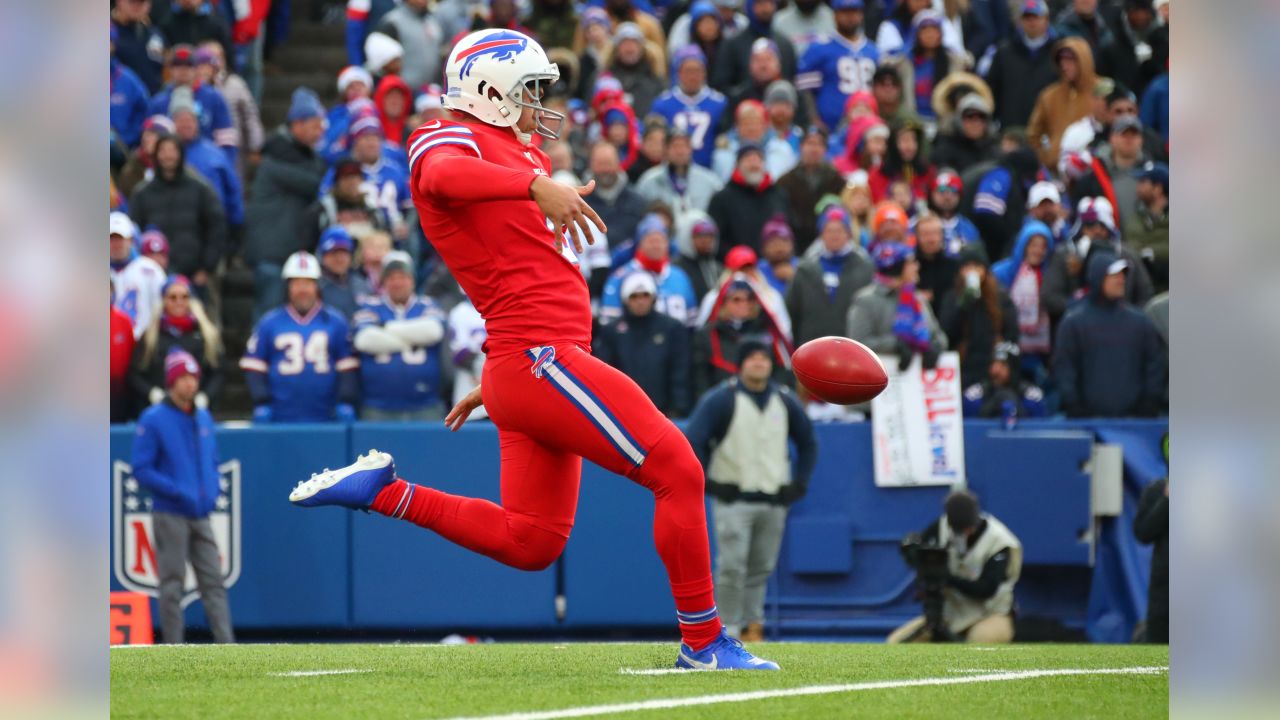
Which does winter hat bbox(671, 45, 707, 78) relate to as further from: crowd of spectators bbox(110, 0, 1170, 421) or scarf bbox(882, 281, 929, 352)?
scarf bbox(882, 281, 929, 352)

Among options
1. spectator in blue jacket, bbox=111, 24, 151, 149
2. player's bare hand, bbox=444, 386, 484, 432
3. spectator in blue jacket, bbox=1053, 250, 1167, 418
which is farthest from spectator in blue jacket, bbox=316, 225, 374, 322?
player's bare hand, bbox=444, 386, 484, 432

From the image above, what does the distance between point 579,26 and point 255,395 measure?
525 centimetres

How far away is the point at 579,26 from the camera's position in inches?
613

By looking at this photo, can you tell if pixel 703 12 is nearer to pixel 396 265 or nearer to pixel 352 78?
pixel 352 78

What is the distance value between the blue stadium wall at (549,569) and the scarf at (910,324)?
58cm

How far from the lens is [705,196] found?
1322 centimetres

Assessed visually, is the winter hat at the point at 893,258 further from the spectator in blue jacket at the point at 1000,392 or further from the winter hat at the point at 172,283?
the winter hat at the point at 172,283

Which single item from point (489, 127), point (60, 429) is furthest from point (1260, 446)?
point (489, 127)

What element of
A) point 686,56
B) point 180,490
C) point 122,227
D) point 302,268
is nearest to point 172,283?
point 122,227

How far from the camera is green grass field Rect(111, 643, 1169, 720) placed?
486 centimetres

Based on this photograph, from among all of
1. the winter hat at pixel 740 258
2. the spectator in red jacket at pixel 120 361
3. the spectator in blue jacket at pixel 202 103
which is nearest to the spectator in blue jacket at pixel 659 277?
the winter hat at pixel 740 258

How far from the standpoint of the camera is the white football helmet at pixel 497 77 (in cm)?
575

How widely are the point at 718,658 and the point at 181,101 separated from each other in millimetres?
9307

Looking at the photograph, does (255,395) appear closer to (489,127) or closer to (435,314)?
(435,314)
